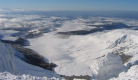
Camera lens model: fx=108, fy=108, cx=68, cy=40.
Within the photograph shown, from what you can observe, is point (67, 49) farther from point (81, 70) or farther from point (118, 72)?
point (118, 72)

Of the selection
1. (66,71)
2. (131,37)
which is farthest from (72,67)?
(131,37)

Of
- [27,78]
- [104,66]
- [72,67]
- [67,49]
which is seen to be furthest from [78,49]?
[27,78]

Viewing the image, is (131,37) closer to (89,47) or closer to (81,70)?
(89,47)

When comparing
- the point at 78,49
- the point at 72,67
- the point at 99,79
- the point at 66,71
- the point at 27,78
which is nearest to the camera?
the point at 27,78

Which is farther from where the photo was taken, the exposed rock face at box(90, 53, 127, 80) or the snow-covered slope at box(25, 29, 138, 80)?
the snow-covered slope at box(25, 29, 138, 80)

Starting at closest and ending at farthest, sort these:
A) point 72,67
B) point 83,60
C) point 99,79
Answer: point 99,79, point 72,67, point 83,60

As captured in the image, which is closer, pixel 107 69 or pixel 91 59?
pixel 107 69

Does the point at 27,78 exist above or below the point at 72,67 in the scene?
above

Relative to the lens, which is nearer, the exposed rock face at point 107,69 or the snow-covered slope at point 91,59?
the exposed rock face at point 107,69

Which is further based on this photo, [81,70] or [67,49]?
[67,49]

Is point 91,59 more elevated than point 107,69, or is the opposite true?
point 107,69
